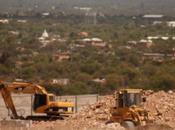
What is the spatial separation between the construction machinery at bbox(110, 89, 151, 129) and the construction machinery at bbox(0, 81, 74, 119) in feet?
12.9

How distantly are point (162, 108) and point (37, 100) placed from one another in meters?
4.36

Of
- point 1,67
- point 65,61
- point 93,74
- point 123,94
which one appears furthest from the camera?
point 65,61

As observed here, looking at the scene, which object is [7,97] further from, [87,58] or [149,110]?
[87,58]

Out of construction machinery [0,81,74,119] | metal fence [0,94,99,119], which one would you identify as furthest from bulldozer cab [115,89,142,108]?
metal fence [0,94,99,119]

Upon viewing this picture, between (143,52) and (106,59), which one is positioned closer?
(106,59)

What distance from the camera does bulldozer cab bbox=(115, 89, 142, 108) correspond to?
2547 centimetres

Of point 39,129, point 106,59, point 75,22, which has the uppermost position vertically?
point 39,129

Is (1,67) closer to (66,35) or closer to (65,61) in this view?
(65,61)

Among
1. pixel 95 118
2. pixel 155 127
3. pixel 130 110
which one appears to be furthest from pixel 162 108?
pixel 155 127

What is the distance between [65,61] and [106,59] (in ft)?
18.3

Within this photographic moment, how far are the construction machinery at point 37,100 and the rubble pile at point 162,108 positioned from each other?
3.03m

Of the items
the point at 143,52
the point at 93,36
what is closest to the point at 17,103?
the point at 143,52

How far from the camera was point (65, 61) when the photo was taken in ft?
287

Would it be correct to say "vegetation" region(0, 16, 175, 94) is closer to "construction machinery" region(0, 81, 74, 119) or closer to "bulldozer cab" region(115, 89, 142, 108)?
"construction machinery" region(0, 81, 74, 119)
